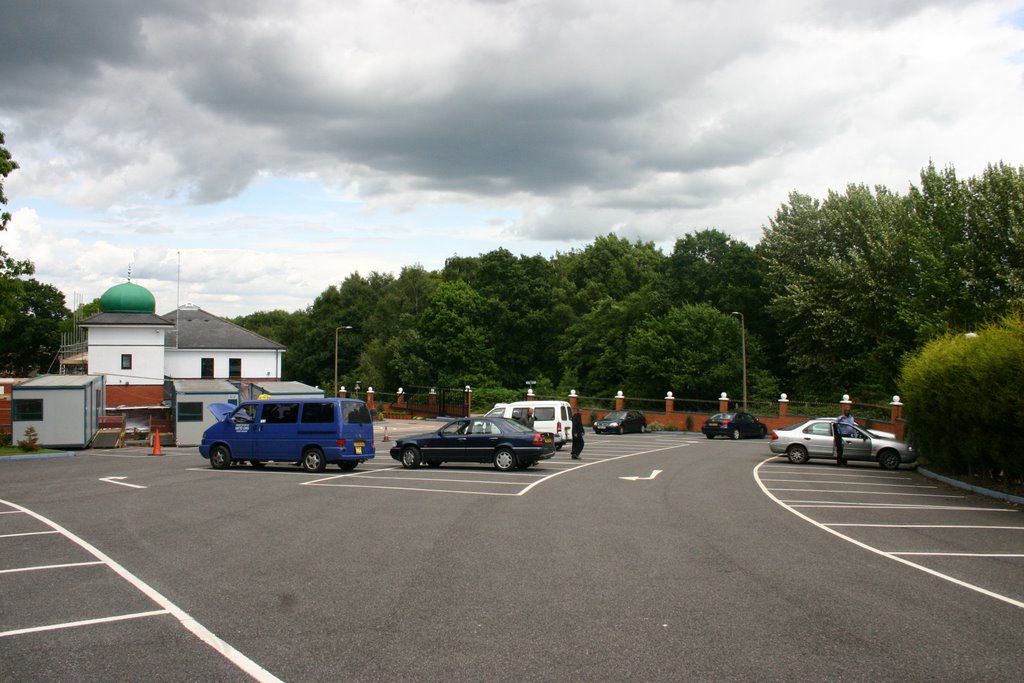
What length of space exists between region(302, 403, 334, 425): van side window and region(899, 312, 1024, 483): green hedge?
48.6 ft

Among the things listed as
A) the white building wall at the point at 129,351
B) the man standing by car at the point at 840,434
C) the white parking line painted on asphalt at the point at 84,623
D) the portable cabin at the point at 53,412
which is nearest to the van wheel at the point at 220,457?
the portable cabin at the point at 53,412

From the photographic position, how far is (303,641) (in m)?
6.89

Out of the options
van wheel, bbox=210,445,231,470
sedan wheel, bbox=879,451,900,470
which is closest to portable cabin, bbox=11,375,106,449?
van wheel, bbox=210,445,231,470

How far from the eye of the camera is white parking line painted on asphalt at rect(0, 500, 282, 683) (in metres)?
6.12

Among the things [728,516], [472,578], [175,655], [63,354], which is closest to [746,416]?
[728,516]

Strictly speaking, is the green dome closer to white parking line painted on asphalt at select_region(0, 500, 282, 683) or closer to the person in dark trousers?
the person in dark trousers

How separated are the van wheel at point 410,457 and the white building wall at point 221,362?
55.9 m

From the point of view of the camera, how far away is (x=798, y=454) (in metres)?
28.5

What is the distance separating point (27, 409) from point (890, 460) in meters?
29.6

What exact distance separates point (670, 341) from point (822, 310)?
10301 mm

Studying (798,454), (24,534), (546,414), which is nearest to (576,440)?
(546,414)

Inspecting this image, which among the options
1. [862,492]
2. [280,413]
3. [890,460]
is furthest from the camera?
[890,460]

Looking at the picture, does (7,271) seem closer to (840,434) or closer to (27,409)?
(27,409)

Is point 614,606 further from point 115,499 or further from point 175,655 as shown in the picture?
point 115,499
